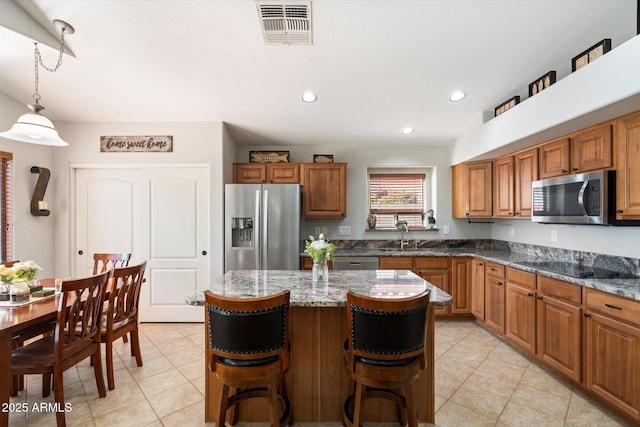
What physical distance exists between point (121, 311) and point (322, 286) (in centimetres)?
183

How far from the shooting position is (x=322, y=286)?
2.00 meters

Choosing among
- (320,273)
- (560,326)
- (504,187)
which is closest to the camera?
(320,273)

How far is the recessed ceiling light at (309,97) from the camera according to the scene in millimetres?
3193

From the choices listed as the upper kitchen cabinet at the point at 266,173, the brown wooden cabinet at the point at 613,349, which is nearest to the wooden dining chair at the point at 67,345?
the upper kitchen cabinet at the point at 266,173

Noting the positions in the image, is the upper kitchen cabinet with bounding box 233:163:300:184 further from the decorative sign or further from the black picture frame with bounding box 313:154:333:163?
the decorative sign

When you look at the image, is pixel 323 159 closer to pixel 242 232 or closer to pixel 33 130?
pixel 242 232

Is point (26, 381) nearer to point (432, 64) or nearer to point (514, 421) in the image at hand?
point (514, 421)

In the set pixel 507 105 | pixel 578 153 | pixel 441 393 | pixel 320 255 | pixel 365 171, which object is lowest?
pixel 441 393

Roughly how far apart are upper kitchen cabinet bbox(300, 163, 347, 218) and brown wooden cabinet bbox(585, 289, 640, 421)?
8.97 feet

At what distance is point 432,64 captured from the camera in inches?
107

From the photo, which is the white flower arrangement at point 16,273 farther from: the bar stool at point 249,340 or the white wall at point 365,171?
the white wall at point 365,171

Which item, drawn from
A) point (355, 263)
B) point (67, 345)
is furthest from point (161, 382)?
point (355, 263)

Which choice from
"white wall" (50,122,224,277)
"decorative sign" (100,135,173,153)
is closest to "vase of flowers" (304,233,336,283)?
"white wall" (50,122,224,277)

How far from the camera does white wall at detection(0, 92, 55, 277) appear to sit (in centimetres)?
317
